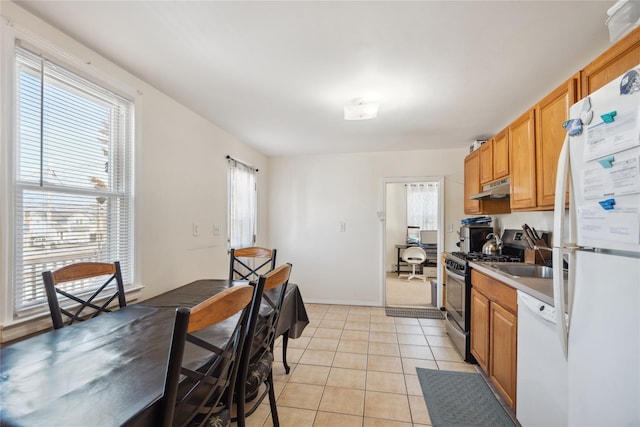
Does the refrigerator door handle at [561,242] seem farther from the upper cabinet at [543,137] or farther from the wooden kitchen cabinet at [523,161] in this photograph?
the wooden kitchen cabinet at [523,161]

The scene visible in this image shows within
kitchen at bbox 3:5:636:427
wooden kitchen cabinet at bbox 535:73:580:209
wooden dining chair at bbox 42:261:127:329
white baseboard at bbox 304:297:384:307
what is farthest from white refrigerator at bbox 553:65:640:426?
white baseboard at bbox 304:297:384:307

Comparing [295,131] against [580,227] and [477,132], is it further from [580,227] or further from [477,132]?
[580,227]

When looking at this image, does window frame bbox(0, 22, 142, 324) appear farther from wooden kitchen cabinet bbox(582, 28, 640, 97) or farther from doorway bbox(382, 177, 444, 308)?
doorway bbox(382, 177, 444, 308)

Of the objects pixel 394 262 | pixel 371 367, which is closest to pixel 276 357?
pixel 371 367

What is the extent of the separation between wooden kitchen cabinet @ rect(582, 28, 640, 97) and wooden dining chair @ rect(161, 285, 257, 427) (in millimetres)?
1969

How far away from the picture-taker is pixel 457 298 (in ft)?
9.24

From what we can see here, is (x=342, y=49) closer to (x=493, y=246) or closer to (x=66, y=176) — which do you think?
(x=66, y=176)

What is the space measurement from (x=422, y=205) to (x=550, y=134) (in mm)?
4969

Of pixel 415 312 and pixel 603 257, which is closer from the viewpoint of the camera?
pixel 603 257

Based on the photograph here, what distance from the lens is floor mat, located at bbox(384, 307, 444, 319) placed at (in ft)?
12.5

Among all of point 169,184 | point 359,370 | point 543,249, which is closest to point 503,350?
point 543,249

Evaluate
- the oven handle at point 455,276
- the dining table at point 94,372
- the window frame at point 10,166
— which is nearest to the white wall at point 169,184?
the window frame at point 10,166

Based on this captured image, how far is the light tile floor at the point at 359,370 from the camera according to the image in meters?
1.86

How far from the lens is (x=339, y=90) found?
7.23 feet
